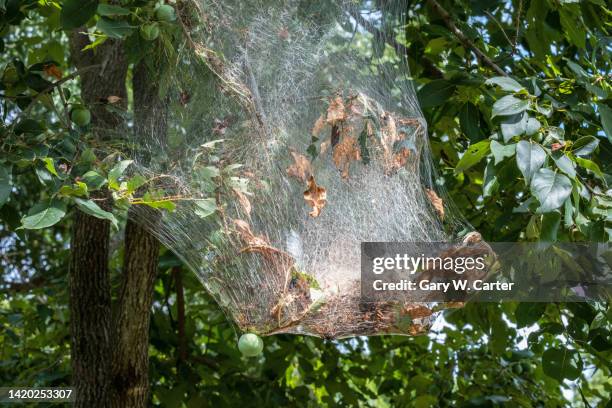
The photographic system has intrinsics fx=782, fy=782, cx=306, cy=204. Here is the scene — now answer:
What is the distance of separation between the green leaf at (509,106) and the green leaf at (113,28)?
0.99 metres

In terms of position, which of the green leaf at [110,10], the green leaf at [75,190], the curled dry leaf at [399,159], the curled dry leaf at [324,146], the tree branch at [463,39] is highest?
the tree branch at [463,39]

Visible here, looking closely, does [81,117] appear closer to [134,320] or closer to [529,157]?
[134,320]

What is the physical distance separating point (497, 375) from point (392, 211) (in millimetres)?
1859

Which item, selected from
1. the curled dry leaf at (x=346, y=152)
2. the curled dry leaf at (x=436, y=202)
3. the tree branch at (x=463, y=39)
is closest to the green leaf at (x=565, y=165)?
the curled dry leaf at (x=436, y=202)

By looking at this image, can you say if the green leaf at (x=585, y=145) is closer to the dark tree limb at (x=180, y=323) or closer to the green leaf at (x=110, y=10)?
the green leaf at (x=110, y=10)

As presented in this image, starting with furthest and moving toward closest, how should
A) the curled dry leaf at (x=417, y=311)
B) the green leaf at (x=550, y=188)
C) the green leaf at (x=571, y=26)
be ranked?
the green leaf at (x=571, y=26), the curled dry leaf at (x=417, y=311), the green leaf at (x=550, y=188)

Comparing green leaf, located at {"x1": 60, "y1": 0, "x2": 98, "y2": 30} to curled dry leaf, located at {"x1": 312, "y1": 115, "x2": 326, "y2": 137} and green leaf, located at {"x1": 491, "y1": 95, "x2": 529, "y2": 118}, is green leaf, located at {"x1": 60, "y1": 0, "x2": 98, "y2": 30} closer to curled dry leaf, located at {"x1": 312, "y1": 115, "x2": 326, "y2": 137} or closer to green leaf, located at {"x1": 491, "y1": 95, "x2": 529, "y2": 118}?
curled dry leaf, located at {"x1": 312, "y1": 115, "x2": 326, "y2": 137}

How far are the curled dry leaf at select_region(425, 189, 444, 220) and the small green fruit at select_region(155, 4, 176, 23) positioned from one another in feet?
2.92

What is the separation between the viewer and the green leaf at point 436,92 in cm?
259

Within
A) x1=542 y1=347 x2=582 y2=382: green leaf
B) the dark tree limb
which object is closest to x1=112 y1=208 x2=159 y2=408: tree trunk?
the dark tree limb

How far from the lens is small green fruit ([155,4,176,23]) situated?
7.04 feet

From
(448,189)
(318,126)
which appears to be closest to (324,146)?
(318,126)

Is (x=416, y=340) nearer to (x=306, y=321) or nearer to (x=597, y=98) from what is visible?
(x=597, y=98)

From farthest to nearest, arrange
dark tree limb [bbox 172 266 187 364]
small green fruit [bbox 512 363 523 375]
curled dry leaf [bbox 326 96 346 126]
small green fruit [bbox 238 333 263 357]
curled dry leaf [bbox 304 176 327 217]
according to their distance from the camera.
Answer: small green fruit [bbox 512 363 523 375] → dark tree limb [bbox 172 266 187 364] → curled dry leaf [bbox 326 96 346 126] → curled dry leaf [bbox 304 176 327 217] → small green fruit [bbox 238 333 263 357]
